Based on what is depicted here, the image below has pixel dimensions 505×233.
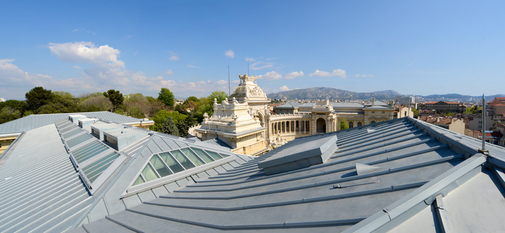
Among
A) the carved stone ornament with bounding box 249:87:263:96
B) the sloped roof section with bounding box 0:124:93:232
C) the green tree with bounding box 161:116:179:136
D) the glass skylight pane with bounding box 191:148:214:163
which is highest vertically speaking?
the carved stone ornament with bounding box 249:87:263:96

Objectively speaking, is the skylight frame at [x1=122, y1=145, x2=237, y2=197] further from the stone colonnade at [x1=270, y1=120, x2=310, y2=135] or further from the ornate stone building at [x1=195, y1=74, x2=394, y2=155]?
the stone colonnade at [x1=270, y1=120, x2=310, y2=135]

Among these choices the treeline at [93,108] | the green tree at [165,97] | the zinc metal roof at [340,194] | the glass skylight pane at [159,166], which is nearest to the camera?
the zinc metal roof at [340,194]

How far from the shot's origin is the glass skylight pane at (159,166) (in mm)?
7171

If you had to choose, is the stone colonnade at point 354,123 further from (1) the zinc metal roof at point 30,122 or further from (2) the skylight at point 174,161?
(2) the skylight at point 174,161

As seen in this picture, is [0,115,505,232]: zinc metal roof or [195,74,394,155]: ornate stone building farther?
[195,74,394,155]: ornate stone building

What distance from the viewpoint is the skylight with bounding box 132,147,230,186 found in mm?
6895

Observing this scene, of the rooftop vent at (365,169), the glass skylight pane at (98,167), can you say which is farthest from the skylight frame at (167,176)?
the rooftop vent at (365,169)

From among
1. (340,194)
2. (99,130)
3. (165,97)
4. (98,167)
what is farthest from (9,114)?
(340,194)

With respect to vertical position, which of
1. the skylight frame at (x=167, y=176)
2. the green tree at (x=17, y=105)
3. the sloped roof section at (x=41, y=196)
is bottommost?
the sloped roof section at (x=41, y=196)

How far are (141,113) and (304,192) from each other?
60.2m

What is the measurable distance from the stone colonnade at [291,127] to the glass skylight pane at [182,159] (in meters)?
34.3

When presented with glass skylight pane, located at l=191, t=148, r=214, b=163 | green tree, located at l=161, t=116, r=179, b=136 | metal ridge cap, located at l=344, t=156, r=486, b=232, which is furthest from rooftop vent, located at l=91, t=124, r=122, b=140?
green tree, located at l=161, t=116, r=179, b=136

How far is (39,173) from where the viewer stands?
8594 mm

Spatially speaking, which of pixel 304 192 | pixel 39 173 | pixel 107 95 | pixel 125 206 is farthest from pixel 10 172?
pixel 107 95
